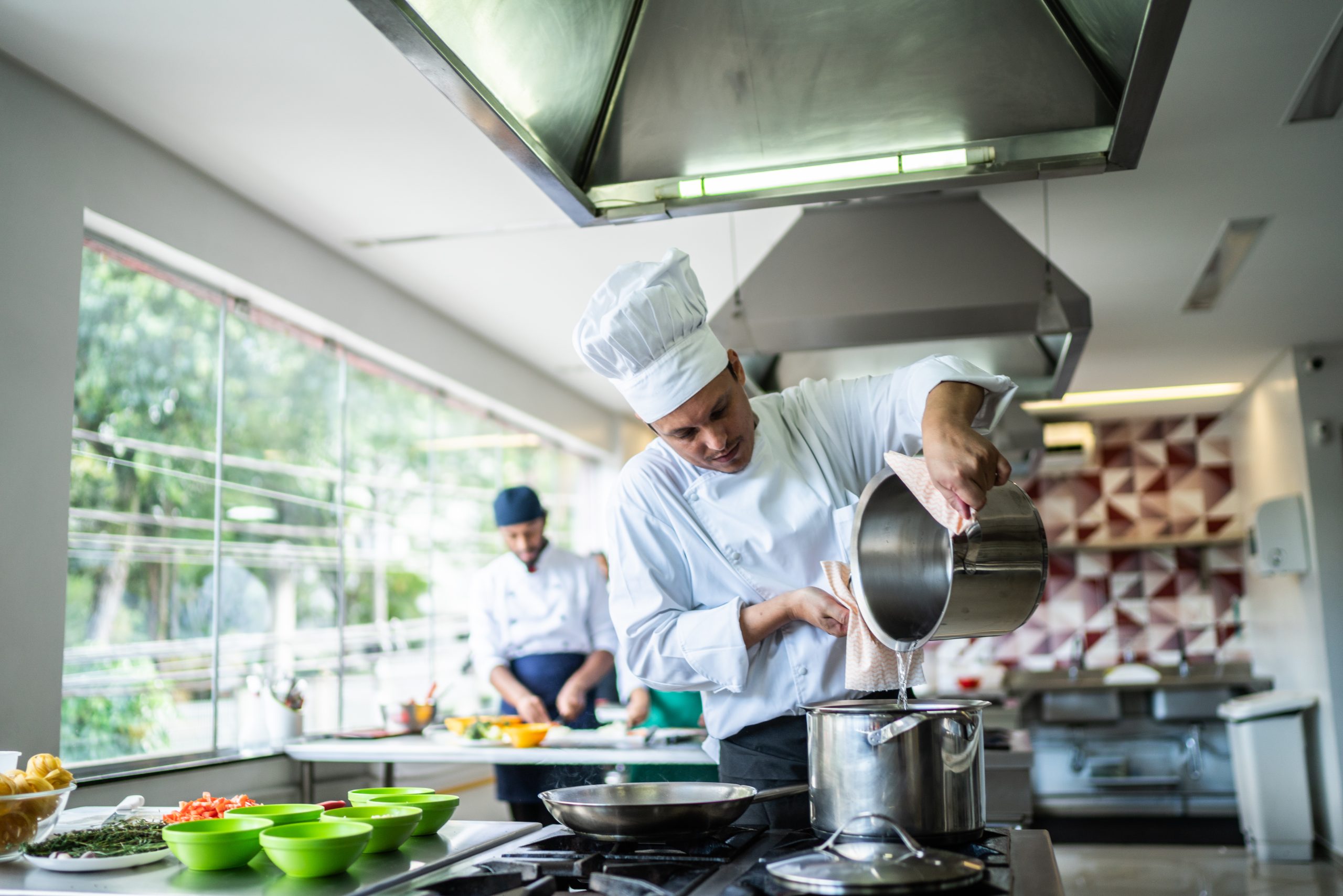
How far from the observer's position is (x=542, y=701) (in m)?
4.00

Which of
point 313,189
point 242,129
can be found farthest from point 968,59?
point 313,189

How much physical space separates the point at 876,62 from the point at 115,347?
2700 mm

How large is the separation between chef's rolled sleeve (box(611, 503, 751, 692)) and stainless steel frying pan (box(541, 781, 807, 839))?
236mm

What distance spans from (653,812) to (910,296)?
90.7 inches

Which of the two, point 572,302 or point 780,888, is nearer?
point 780,888

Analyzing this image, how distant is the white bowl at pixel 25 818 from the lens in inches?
54.1

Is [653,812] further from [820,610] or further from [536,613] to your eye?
[536,613]

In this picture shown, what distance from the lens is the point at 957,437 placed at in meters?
1.28

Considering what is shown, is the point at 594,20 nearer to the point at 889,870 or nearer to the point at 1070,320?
the point at 889,870

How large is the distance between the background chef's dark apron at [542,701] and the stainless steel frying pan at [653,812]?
7.08 ft

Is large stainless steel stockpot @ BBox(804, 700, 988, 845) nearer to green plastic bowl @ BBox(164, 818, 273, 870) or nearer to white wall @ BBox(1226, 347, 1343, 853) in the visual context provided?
green plastic bowl @ BBox(164, 818, 273, 870)

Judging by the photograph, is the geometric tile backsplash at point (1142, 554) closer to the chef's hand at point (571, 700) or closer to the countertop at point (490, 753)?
the chef's hand at point (571, 700)

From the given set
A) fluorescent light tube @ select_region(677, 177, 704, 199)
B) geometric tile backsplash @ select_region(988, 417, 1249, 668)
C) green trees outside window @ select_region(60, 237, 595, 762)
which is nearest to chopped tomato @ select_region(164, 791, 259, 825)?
fluorescent light tube @ select_region(677, 177, 704, 199)

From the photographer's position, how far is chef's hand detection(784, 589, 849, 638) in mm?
1498
